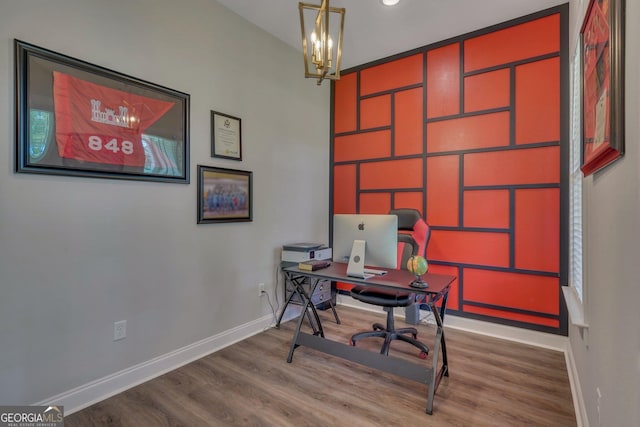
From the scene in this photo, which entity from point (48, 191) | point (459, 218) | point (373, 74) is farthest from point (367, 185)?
point (48, 191)

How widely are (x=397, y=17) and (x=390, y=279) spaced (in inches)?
97.9

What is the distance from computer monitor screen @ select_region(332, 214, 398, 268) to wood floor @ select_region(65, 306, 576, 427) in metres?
0.88

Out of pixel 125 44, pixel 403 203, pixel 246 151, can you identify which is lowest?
pixel 403 203

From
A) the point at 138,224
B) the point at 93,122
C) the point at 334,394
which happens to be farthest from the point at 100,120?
the point at 334,394

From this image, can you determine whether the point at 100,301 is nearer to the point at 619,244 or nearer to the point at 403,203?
the point at 619,244

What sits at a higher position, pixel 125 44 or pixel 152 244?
pixel 125 44

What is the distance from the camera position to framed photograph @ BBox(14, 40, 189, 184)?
67.2 inches

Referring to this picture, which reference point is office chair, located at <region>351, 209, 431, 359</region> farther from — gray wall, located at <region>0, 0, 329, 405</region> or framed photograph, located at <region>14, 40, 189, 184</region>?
framed photograph, located at <region>14, 40, 189, 184</region>

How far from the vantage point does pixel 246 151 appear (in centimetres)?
300

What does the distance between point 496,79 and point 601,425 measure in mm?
2896

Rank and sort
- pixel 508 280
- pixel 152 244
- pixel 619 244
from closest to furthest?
1. pixel 619 244
2. pixel 152 244
3. pixel 508 280

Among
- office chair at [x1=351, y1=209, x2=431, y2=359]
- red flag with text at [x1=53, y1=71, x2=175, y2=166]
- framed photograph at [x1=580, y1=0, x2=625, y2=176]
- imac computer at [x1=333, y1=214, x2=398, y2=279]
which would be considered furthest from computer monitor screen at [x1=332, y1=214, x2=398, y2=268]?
red flag with text at [x1=53, y1=71, x2=175, y2=166]

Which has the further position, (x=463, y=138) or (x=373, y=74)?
(x=373, y=74)

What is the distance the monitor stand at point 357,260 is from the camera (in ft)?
7.36
